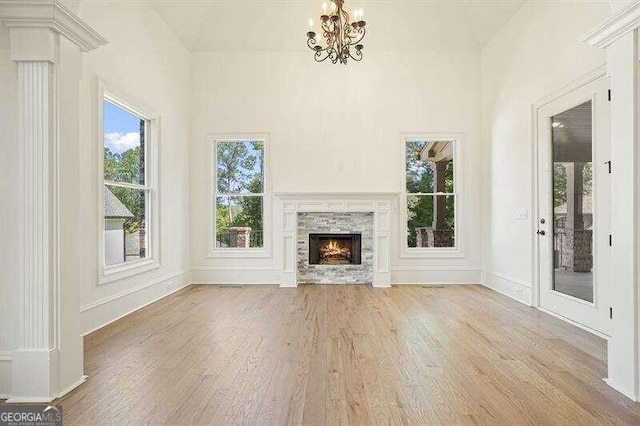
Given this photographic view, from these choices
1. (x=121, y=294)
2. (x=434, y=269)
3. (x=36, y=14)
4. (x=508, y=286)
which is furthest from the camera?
(x=434, y=269)

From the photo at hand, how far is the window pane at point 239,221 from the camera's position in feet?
21.0

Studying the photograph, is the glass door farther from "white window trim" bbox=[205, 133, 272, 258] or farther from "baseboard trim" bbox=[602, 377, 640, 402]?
"white window trim" bbox=[205, 133, 272, 258]

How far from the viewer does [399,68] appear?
6.35m

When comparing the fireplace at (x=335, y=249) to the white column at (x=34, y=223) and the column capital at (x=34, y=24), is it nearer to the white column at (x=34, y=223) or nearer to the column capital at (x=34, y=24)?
the white column at (x=34, y=223)

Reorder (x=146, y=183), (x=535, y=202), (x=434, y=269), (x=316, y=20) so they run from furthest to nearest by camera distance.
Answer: (x=434, y=269), (x=316, y=20), (x=146, y=183), (x=535, y=202)

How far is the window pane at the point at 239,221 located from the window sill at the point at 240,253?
0.10 metres

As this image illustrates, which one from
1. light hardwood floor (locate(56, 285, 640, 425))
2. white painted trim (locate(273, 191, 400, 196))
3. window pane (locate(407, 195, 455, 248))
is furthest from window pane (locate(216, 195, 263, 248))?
window pane (locate(407, 195, 455, 248))

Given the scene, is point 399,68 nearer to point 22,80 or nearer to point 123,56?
point 123,56

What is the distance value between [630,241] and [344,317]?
8.81 ft

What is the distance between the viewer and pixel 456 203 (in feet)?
20.9

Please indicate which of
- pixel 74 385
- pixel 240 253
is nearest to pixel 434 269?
pixel 240 253

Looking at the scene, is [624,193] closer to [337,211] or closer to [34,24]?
[34,24]

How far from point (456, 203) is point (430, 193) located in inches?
18.1

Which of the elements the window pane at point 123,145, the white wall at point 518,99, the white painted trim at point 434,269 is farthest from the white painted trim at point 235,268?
the white wall at point 518,99
